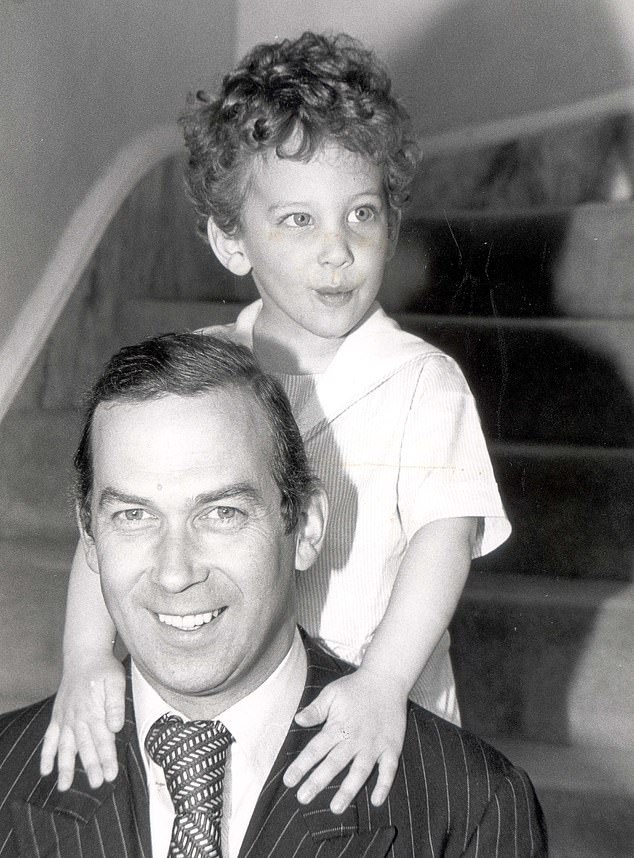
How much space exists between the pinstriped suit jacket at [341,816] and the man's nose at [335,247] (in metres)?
0.49

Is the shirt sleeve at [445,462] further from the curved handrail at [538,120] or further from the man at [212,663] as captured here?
the curved handrail at [538,120]

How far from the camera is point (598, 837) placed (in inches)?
57.6

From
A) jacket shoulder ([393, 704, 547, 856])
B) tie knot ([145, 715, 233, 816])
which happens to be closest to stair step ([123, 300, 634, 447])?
jacket shoulder ([393, 704, 547, 856])

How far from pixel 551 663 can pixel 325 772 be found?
1.61ft

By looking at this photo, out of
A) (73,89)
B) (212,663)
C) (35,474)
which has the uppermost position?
(73,89)

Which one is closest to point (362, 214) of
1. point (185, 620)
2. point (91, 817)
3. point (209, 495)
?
point (209, 495)

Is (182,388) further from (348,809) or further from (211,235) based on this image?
(348,809)

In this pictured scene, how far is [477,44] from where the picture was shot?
1.49 m

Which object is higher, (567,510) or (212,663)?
(567,510)

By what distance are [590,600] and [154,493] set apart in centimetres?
68

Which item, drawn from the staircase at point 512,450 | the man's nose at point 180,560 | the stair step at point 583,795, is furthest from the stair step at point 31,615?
the stair step at point 583,795

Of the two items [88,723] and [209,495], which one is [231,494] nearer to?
[209,495]

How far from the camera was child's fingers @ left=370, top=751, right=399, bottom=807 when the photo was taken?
3.91ft

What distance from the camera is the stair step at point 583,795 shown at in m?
1.46
